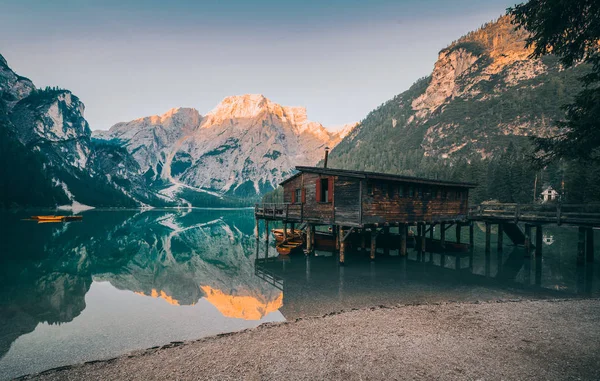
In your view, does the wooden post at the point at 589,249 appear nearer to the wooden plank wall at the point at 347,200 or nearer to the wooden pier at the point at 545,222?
the wooden pier at the point at 545,222

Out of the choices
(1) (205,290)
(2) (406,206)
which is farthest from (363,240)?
(1) (205,290)

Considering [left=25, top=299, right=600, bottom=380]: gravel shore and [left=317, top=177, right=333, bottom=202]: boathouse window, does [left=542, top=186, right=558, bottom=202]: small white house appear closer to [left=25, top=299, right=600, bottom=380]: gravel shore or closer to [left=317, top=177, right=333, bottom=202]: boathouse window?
[left=317, top=177, right=333, bottom=202]: boathouse window

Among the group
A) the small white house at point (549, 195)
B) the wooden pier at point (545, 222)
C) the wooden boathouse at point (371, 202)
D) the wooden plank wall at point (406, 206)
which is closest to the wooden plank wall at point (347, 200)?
the wooden boathouse at point (371, 202)

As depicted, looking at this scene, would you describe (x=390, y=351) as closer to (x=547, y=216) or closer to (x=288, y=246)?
(x=288, y=246)

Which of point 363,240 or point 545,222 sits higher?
point 545,222

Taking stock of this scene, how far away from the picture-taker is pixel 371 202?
27.6m

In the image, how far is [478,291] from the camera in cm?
2002

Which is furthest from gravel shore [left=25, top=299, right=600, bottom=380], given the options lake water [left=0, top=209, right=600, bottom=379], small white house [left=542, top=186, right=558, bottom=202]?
small white house [left=542, top=186, right=558, bottom=202]

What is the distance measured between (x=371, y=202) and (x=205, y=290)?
15.5 meters

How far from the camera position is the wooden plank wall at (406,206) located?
2772 cm

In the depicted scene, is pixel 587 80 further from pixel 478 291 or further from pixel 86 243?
pixel 86 243

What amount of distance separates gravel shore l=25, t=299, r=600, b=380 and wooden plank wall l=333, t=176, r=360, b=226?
13448mm

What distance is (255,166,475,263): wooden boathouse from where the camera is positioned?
27438mm

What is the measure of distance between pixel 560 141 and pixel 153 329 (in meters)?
26.4
